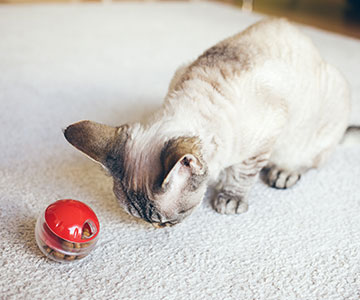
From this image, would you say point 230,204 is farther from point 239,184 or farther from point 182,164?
point 182,164

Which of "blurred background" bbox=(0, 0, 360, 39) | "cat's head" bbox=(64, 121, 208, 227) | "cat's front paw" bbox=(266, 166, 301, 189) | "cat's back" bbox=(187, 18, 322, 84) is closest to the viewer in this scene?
"cat's head" bbox=(64, 121, 208, 227)

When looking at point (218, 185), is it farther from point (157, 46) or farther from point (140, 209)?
point (157, 46)

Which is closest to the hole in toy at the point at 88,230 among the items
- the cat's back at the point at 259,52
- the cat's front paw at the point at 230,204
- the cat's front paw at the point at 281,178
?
the cat's front paw at the point at 230,204

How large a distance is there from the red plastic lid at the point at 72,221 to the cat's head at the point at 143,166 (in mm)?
102

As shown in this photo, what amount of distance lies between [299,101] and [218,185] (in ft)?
1.37

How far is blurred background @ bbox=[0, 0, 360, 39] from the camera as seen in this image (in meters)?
4.16

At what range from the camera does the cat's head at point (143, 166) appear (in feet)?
3.39

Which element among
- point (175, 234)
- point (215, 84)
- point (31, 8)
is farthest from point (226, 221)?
point (31, 8)

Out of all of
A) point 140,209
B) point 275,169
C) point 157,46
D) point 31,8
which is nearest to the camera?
point 140,209

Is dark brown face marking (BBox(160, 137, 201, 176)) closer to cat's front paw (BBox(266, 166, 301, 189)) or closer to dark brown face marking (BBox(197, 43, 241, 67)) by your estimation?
dark brown face marking (BBox(197, 43, 241, 67))

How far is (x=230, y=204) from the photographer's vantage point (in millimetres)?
1396

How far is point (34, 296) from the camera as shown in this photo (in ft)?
3.32

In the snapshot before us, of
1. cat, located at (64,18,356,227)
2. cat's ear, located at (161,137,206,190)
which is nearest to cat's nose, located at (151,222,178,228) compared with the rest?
cat, located at (64,18,356,227)

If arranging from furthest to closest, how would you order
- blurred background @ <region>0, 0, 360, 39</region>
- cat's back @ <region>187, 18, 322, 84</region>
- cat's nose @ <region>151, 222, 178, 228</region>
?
blurred background @ <region>0, 0, 360, 39</region> < cat's back @ <region>187, 18, 322, 84</region> < cat's nose @ <region>151, 222, 178, 228</region>
